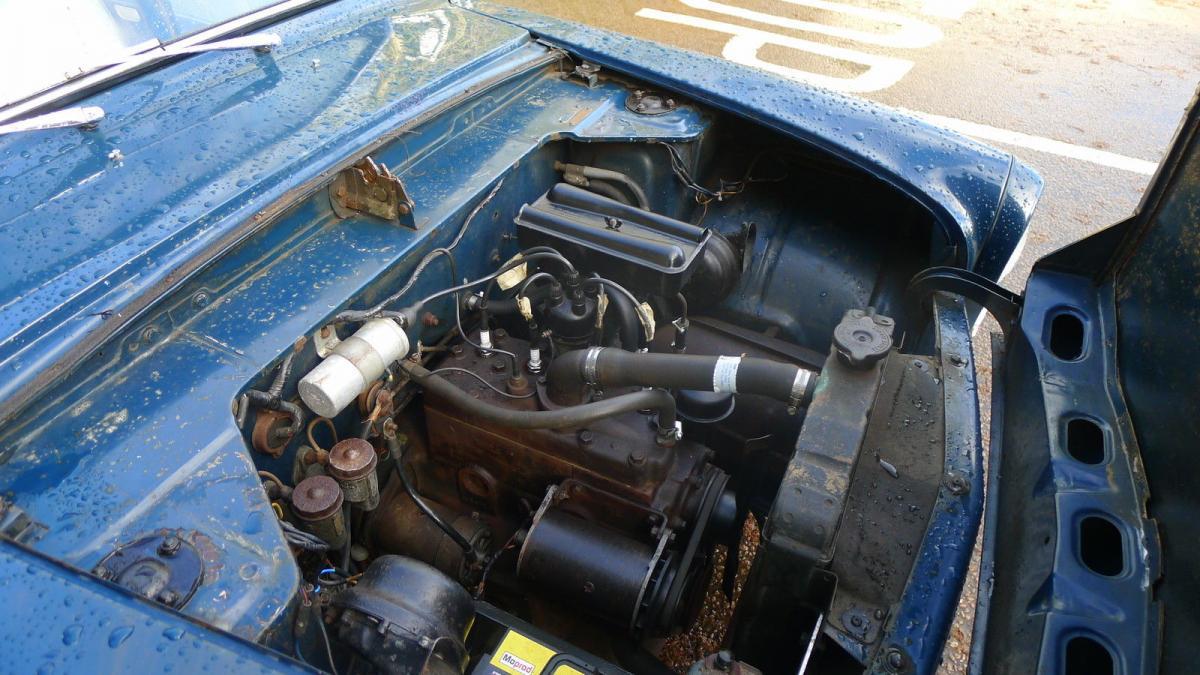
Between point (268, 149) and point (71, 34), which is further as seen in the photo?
point (71, 34)

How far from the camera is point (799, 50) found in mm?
5805

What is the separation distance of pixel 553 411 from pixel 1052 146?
4.56 m

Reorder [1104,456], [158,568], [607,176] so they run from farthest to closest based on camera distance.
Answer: [607,176] < [1104,456] < [158,568]

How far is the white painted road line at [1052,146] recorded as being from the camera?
458 centimetres

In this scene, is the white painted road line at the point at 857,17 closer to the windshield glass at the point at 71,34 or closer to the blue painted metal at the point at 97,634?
the windshield glass at the point at 71,34

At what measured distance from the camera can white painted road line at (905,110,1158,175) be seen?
15.0ft

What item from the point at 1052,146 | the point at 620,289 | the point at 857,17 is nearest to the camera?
the point at 620,289

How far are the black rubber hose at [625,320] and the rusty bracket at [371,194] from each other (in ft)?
1.60

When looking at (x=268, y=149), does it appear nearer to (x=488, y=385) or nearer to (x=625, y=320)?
(x=488, y=385)

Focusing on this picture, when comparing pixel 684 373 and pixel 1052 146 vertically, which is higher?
pixel 684 373

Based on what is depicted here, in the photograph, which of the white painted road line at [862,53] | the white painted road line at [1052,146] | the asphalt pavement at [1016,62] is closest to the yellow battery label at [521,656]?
the asphalt pavement at [1016,62]

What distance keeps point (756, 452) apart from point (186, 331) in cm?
136

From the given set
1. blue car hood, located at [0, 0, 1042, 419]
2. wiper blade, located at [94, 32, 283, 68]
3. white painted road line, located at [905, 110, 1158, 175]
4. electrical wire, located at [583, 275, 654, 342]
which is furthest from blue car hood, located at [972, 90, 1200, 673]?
white painted road line, located at [905, 110, 1158, 175]

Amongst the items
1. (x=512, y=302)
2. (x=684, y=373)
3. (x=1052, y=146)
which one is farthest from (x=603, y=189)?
(x=1052, y=146)
